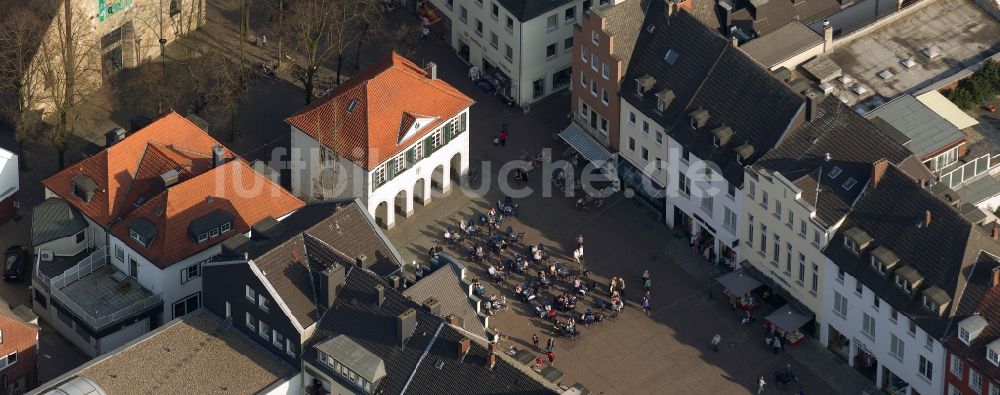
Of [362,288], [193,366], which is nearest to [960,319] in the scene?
[362,288]

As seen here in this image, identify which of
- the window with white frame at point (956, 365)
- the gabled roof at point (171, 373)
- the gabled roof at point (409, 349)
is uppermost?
the gabled roof at point (409, 349)

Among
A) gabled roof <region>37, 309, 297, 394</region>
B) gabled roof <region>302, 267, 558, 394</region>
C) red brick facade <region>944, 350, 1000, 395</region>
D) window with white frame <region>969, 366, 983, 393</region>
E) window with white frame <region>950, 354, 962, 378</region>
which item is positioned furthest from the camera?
window with white frame <region>950, 354, 962, 378</region>

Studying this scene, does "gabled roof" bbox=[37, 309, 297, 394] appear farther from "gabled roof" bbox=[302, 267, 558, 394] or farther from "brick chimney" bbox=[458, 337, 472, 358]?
"brick chimney" bbox=[458, 337, 472, 358]

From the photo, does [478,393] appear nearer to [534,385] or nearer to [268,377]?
[534,385]

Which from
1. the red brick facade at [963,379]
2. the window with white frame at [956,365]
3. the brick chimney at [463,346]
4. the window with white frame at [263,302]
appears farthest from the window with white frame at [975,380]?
the window with white frame at [263,302]

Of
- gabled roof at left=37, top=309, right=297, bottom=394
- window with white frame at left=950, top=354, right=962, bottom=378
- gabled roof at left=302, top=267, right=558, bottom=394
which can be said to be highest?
gabled roof at left=302, top=267, right=558, bottom=394

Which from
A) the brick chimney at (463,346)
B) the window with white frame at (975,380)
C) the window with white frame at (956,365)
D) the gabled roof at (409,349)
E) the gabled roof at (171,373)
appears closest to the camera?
the gabled roof at (409,349)

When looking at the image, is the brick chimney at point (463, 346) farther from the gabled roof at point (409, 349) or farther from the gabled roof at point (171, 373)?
the gabled roof at point (171, 373)

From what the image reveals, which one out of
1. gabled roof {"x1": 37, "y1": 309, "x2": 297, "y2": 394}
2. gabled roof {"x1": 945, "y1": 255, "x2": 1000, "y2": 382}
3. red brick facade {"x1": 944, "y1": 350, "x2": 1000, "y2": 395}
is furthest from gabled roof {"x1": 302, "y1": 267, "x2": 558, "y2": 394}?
gabled roof {"x1": 945, "y1": 255, "x2": 1000, "y2": 382}
